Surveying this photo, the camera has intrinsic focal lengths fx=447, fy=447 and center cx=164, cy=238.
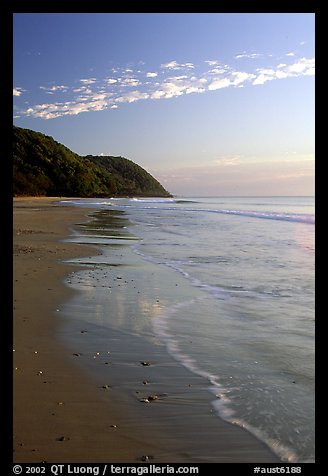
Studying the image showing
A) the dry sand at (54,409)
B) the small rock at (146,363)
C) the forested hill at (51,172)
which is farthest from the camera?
the forested hill at (51,172)

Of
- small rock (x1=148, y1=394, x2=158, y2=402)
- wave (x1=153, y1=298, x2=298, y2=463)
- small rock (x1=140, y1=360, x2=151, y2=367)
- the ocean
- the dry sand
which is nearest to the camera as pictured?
the dry sand

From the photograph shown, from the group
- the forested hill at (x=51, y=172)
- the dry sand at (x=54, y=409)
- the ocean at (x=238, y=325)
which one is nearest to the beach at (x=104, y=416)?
the dry sand at (x=54, y=409)

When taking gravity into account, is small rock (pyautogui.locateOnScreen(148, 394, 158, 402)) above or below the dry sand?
below

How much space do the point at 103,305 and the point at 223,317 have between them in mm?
1806

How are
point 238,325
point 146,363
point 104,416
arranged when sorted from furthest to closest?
point 238,325
point 146,363
point 104,416

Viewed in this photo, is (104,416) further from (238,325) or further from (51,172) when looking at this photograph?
(51,172)

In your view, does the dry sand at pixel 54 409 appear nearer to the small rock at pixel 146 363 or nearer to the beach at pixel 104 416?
the beach at pixel 104 416

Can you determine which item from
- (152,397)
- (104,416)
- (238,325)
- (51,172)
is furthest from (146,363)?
(51,172)

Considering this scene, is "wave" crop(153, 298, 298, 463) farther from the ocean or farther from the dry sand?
the dry sand

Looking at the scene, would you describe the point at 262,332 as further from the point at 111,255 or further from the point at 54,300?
the point at 111,255

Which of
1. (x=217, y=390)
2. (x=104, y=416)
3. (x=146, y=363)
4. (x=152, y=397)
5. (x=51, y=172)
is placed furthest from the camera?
(x=51, y=172)

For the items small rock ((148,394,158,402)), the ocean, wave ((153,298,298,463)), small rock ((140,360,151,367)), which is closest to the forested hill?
the ocean

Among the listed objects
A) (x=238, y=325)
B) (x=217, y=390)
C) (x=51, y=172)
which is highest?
(x=51, y=172)
